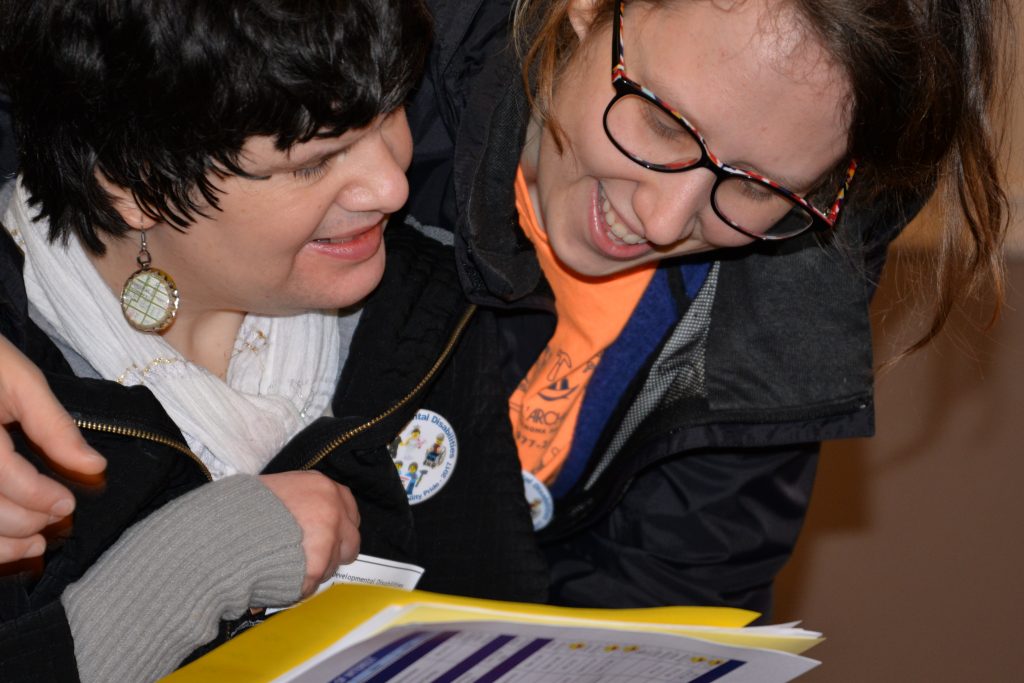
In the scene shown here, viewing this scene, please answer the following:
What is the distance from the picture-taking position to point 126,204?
1151 millimetres

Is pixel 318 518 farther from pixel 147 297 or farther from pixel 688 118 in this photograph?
pixel 688 118

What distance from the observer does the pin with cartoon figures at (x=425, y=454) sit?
1423 millimetres

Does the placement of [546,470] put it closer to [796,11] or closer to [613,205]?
[613,205]

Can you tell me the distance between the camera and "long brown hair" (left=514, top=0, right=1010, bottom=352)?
117 cm

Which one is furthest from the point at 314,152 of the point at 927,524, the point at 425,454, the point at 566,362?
the point at 927,524

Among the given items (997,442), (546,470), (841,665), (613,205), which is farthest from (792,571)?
(613,205)

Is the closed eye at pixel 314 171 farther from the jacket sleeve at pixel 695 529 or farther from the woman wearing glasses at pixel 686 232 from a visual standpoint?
the jacket sleeve at pixel 695 529

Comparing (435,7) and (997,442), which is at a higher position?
(435,7)

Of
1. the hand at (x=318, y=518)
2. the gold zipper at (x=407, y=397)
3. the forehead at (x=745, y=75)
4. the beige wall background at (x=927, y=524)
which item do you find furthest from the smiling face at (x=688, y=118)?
the beige wall background at (x=927, y=524)

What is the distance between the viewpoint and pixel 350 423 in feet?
4.24

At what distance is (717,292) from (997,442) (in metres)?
1.43

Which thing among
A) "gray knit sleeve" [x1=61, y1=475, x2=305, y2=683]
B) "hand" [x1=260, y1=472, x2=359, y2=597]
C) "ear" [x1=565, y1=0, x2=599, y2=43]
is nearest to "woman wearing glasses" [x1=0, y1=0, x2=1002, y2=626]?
"ear" [x1=565, y1=0, x2=599, y2=43]

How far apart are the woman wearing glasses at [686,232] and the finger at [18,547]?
59cm

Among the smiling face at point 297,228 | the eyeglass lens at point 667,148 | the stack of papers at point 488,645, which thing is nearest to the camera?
the stack of papers at point 488,645
